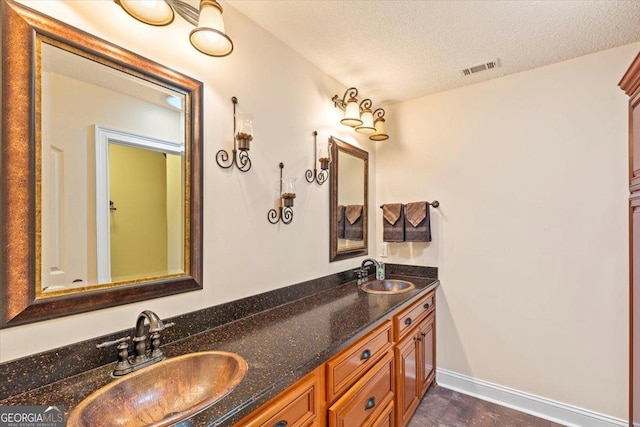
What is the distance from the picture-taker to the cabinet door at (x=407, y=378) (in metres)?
1.80

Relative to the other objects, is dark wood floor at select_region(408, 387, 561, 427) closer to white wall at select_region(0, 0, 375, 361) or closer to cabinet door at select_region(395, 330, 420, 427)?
cabinet door at select_region(395, 330, 420, 427)

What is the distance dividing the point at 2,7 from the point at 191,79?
1.93ft

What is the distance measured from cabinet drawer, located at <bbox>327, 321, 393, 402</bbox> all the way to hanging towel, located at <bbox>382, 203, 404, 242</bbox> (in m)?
1.07

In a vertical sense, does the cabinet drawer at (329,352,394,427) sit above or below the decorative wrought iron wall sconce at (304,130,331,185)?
below

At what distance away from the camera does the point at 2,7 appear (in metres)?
0.87

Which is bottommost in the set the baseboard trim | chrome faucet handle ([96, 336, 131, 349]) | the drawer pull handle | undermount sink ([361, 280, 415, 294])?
the baseboard trim

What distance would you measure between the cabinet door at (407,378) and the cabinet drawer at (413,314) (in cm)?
6

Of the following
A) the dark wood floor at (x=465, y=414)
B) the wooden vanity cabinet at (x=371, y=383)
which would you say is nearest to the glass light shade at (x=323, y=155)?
the wooden vanity cabinet at (x=371, y=383)

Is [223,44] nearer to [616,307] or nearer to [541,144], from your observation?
[541,144]

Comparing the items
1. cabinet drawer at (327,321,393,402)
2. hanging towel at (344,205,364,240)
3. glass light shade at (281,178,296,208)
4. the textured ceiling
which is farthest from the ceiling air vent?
cabinet drawer at (327,321,393,402)

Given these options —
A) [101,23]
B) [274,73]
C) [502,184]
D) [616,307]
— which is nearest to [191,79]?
[101,23]

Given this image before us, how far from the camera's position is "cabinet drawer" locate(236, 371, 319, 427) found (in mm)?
902

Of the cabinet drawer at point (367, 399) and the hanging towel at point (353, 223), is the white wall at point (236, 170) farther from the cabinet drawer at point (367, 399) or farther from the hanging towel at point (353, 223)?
the cabinet drawer at point (367, 399)

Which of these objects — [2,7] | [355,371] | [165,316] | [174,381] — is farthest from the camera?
[355,371]
